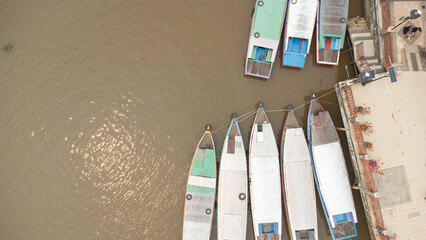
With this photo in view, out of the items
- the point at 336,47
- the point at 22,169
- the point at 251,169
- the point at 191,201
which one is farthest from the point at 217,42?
the point at 22,169

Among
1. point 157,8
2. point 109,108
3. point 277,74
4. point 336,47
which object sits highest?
point 157,8

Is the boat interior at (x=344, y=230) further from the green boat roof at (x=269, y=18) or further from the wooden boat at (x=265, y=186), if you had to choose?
the green boat roof at (x=269, y=18)

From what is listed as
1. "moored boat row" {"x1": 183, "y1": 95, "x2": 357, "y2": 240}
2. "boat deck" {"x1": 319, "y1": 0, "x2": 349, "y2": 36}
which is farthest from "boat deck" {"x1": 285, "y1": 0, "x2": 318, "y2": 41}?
"moored boat row" {"x1": 183, "y1": 95, "x2": 357, "y2": 240}

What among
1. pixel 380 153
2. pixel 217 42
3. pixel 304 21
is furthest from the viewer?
pixel 217 42

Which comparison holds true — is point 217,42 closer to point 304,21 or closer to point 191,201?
point 304,21

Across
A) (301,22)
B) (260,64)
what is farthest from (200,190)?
(301,22)
